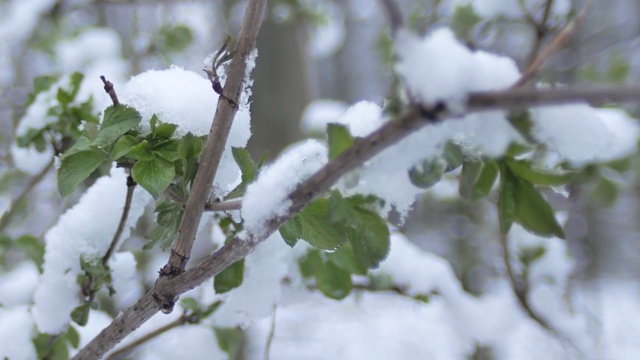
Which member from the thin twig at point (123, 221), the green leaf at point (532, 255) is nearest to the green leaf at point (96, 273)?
the thin twig at point (123, 221)

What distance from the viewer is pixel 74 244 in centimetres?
60

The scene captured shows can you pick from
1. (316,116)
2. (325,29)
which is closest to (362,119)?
(316,116)

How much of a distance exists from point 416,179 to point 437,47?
82mm

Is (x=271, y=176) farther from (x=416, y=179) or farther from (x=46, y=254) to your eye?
(x=46, y=254)

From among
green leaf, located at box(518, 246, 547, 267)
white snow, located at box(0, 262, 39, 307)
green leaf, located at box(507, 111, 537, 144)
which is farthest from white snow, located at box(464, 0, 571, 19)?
white snow, located at box(0, 262, 39, 307)

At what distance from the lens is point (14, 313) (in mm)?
713

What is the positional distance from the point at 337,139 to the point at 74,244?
0.38 meters

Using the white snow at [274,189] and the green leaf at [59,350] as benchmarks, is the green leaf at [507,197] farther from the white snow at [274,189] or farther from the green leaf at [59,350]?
the green leaf at [59,350]

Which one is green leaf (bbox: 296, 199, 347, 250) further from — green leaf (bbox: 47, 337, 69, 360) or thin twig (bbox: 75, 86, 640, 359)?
green leaf (bbox: 47, 337, 69, 360)

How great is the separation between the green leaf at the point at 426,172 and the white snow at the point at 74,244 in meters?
0.34

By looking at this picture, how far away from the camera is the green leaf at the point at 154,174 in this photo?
40cm

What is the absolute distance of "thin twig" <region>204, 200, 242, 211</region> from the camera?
39 cm

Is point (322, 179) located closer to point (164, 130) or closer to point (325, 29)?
point (164, 130)

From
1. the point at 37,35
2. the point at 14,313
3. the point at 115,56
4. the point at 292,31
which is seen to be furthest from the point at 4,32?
the point at 14,313
